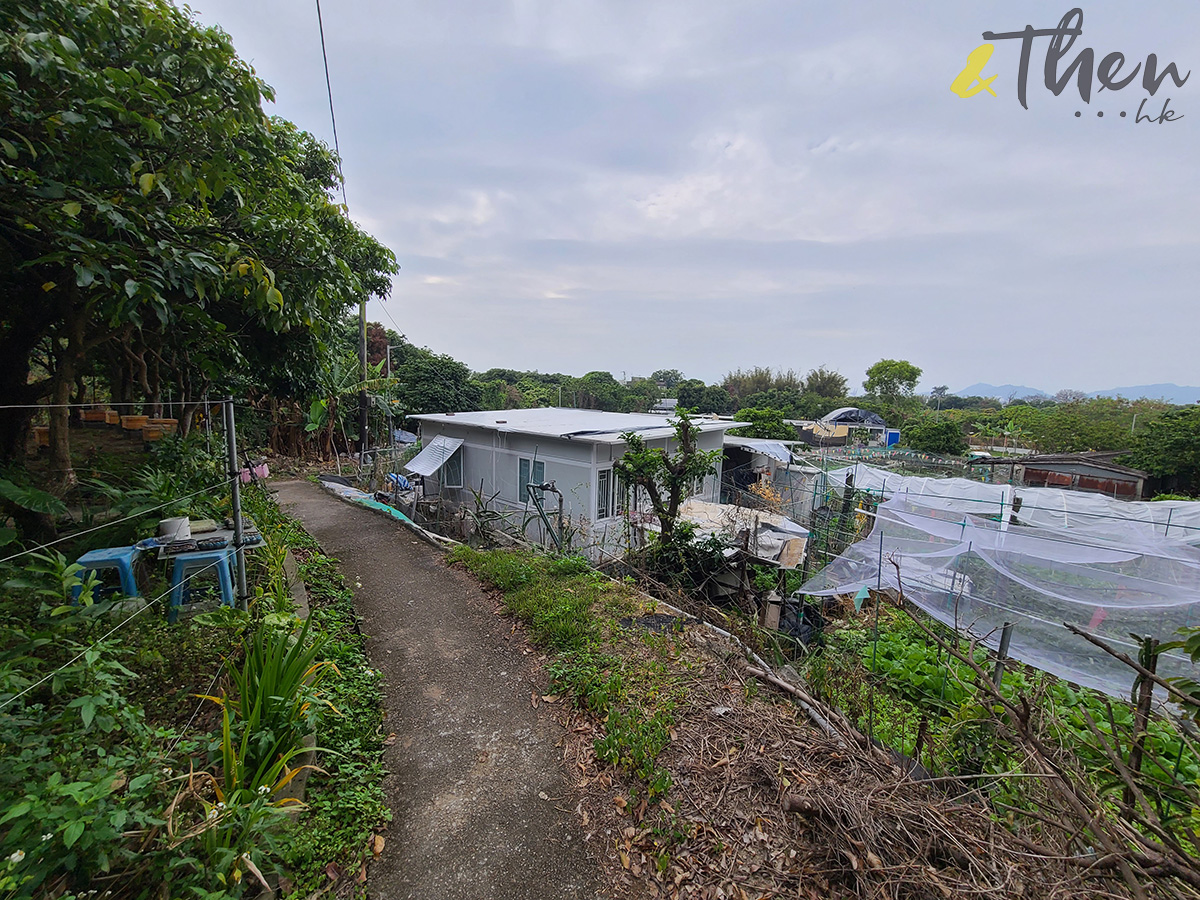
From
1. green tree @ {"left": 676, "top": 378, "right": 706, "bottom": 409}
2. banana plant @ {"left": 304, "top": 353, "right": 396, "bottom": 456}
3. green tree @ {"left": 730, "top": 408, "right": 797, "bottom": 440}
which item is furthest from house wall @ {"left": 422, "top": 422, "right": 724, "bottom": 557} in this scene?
green tree @ {"left": 676, "top": 378, "right": 706, "bottom": 409}

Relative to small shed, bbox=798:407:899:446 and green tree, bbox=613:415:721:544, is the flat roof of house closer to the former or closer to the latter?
green tree, bbox=613:415:721:544

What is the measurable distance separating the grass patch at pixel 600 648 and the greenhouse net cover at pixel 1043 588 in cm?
236

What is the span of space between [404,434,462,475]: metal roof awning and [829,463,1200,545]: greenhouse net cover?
10258 mm

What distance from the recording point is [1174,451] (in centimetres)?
1551

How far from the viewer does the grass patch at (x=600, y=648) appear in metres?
3.45

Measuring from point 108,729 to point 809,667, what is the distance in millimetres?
4718

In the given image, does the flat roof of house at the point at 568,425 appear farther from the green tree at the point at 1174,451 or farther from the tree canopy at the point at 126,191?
the green tree at the point at 1174,451

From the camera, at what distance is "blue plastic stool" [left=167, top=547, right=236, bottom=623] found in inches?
155

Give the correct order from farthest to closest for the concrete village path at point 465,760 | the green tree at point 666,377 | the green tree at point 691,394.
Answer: the green tree at point 666,377 < the green tree at point 691,394 < the concrete village path at point 465,760

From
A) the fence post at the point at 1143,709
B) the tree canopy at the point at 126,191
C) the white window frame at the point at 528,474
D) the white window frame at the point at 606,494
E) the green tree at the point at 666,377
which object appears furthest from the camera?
the green tree at the point at 666,377

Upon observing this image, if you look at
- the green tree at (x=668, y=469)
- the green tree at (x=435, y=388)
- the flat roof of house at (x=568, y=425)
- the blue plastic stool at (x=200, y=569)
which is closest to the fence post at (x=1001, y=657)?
the green tree at (x=668, y=469)

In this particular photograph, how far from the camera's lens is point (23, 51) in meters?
2.57

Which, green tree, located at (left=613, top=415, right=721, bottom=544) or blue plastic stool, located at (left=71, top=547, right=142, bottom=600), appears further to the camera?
green tree, located at (left=613, top=415, right=721, bottom=544)

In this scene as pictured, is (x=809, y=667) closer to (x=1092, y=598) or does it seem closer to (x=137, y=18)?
(x=1092, y=598)
